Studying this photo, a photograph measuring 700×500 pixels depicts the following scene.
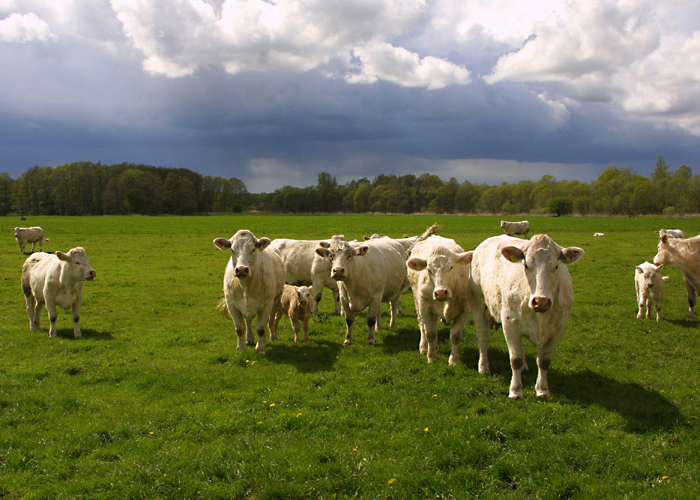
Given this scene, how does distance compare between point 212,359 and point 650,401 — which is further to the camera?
point 212,359

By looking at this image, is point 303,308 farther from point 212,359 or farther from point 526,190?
point 526,190

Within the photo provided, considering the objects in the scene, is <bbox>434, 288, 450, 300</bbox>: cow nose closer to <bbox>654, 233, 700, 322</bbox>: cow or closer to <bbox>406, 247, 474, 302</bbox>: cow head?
<bbox>406, 247, 474, 302</bbox>: cow head

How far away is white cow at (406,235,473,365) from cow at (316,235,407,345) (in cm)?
162

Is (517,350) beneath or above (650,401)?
above

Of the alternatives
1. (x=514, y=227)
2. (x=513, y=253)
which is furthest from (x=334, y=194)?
(x=513, y=253)

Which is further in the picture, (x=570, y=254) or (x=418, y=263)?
(x=418, y=263)

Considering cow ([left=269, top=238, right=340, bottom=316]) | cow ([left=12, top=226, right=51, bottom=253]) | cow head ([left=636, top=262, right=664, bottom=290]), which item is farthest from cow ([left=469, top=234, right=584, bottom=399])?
cow ([left=12, top=226, right=51, bottom=253])

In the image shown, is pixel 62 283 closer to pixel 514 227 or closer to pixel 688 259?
pixel 688 259

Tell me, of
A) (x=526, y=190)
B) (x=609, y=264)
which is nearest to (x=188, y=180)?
(x=526, y=190)

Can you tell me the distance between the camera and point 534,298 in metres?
5.79

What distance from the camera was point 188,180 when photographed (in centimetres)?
13088

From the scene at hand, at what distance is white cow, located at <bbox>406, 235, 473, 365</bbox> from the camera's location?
7566 mm

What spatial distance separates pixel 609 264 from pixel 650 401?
55.7ft

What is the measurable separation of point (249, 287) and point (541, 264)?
5.36 metres
